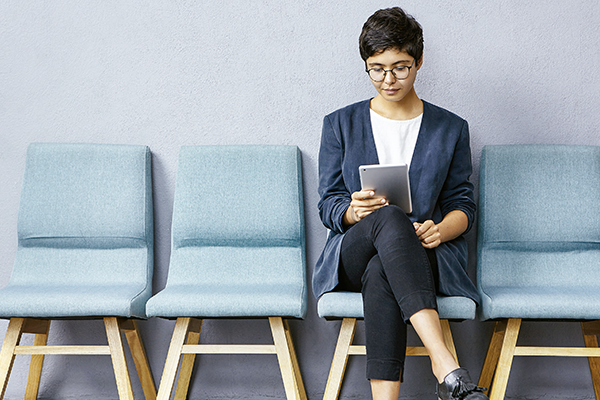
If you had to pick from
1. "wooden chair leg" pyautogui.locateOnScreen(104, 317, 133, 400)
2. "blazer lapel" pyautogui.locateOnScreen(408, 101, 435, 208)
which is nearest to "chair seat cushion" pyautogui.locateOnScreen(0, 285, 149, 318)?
"wooden chair leg" pyautogui.locateOnScreen(104, 317, 133, 400)

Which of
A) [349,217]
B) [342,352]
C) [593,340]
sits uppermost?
[349,217]

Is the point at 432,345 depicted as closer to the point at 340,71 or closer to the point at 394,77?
the point at 394,77

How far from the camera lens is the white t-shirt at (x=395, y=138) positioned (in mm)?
1516

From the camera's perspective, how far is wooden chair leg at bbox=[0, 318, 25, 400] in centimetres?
150

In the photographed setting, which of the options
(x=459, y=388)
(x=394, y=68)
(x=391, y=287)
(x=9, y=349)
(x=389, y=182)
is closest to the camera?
(x=459, y=388)

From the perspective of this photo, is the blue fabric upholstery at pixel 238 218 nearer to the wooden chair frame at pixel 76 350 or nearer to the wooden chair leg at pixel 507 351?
the wooden chair frame at pixel 76 350

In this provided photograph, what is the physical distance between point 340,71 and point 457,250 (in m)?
0.76

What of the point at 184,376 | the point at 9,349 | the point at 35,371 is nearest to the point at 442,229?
the point at 184,376

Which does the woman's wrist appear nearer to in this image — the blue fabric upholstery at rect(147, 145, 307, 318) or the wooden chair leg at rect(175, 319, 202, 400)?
the blue fabric upholstery at rect(147, 145, 307, 318)

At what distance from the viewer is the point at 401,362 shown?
1.19 meters

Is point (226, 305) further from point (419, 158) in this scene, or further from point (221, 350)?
point (419, 158)

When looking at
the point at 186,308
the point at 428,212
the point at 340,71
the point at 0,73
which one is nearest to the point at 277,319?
the point at 186,308

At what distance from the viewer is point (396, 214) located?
1.22 m

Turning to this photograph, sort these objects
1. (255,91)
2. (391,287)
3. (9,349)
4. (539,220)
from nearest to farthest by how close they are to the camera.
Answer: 1. (391,287)
2. (9,349)
3. (539,220)
4. (255,91)
